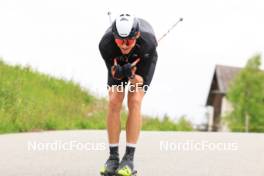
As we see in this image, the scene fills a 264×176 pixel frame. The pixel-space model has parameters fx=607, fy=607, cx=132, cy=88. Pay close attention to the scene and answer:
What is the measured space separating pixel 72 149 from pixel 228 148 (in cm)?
265

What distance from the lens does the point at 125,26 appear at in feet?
18.1

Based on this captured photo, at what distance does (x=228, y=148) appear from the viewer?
10.2 meters

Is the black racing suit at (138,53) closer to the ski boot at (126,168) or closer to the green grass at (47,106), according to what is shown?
the ski boot at (126,168)

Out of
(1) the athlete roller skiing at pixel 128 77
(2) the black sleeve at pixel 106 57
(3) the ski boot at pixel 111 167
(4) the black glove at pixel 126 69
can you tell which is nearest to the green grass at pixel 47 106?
(3) the ski boot at pixel 111 167

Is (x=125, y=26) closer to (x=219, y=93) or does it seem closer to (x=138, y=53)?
(x=138, y=53)

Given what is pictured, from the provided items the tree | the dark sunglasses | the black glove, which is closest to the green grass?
the black glove

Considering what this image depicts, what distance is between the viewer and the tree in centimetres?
3906

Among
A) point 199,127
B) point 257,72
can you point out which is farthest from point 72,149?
point 199,127

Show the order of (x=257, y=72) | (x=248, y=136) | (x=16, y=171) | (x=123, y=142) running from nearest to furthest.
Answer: (x=16, y=171) → (x=123, y=142) → (x=248, y=136) → (x=257, y=72)

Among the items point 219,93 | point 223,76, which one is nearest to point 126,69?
point 223,76

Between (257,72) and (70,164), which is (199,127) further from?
(70,164)

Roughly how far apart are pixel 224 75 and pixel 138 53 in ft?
139

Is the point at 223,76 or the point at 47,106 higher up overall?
the point at 223,76

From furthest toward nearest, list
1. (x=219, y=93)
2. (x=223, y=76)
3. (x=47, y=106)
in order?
(x=219, y=93) < (x=223, y=76) < (x=47, y=106)
